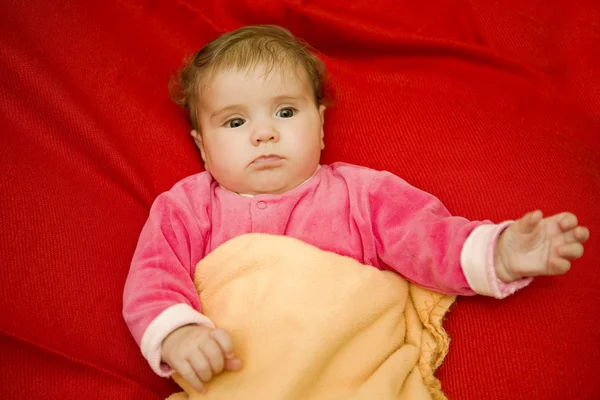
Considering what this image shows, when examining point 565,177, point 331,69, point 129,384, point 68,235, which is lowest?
point 129,384

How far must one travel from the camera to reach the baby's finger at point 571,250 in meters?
0.85

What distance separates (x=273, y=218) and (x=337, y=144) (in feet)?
1.01

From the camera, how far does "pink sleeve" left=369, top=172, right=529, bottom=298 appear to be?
939 millimetres

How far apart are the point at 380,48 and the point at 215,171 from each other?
23.5 inches

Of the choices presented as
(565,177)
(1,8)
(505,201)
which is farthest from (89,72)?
(565,177)

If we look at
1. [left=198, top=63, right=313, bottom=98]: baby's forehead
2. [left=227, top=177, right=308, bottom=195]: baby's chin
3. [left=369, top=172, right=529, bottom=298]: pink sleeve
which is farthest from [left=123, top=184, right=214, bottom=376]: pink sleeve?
[left=369, top=172, right=529, bottom=298]: pink sleeve

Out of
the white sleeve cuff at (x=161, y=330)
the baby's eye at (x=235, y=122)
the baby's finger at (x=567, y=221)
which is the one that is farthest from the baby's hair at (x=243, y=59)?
the baby's finger at (x=567, y=221)

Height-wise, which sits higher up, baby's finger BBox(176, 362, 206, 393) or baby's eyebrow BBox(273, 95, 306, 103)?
baby's eyebrow BBox(273, 95, 306, 103)

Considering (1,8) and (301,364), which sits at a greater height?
(1,8)

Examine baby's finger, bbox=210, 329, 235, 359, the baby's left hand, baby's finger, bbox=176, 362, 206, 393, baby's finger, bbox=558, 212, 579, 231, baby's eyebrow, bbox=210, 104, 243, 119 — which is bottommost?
baby's finger, bbox=176, 362, 206, 393

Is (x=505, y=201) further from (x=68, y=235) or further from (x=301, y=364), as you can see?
(x=68, y=235)

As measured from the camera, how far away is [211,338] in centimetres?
91

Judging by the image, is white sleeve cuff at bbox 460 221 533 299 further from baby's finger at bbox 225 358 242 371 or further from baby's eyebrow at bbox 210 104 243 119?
baby's eyebrow at bbox 210 104 243 119

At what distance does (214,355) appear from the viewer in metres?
0.89
